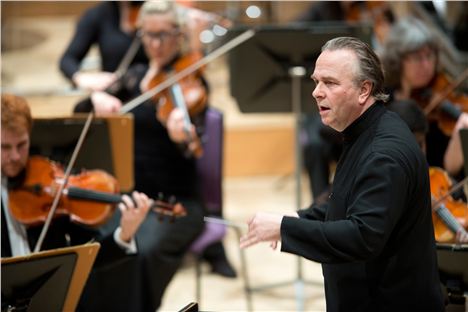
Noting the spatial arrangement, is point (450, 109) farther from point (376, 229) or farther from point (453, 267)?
point (376, 229)

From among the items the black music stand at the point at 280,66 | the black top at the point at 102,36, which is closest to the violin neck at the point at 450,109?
the black music stand at the point at 280,66

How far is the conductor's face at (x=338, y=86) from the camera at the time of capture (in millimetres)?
1744

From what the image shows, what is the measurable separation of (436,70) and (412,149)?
1372mm

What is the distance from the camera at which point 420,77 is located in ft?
9.77

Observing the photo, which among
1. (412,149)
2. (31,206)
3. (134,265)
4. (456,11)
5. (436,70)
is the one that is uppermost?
(456,11)

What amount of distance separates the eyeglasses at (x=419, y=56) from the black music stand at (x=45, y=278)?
1.44 meters

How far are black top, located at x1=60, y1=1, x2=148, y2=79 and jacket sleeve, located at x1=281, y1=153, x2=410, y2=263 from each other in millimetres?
2098

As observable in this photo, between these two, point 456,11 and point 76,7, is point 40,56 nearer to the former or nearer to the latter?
point 76,7

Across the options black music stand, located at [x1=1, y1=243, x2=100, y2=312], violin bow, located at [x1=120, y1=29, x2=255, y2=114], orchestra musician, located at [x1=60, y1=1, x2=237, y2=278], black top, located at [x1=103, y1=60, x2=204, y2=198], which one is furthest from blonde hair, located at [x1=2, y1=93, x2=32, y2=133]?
orchestra musician, located at [x1=60, y1=1, x2=237, y2=278]

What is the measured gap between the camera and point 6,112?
2.31m

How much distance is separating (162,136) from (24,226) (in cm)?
95

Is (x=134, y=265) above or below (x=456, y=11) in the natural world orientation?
below

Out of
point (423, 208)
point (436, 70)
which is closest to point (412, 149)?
point (423, 208)

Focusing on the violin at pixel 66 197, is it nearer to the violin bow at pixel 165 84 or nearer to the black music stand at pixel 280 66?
the violin bow at pixel 165 84
